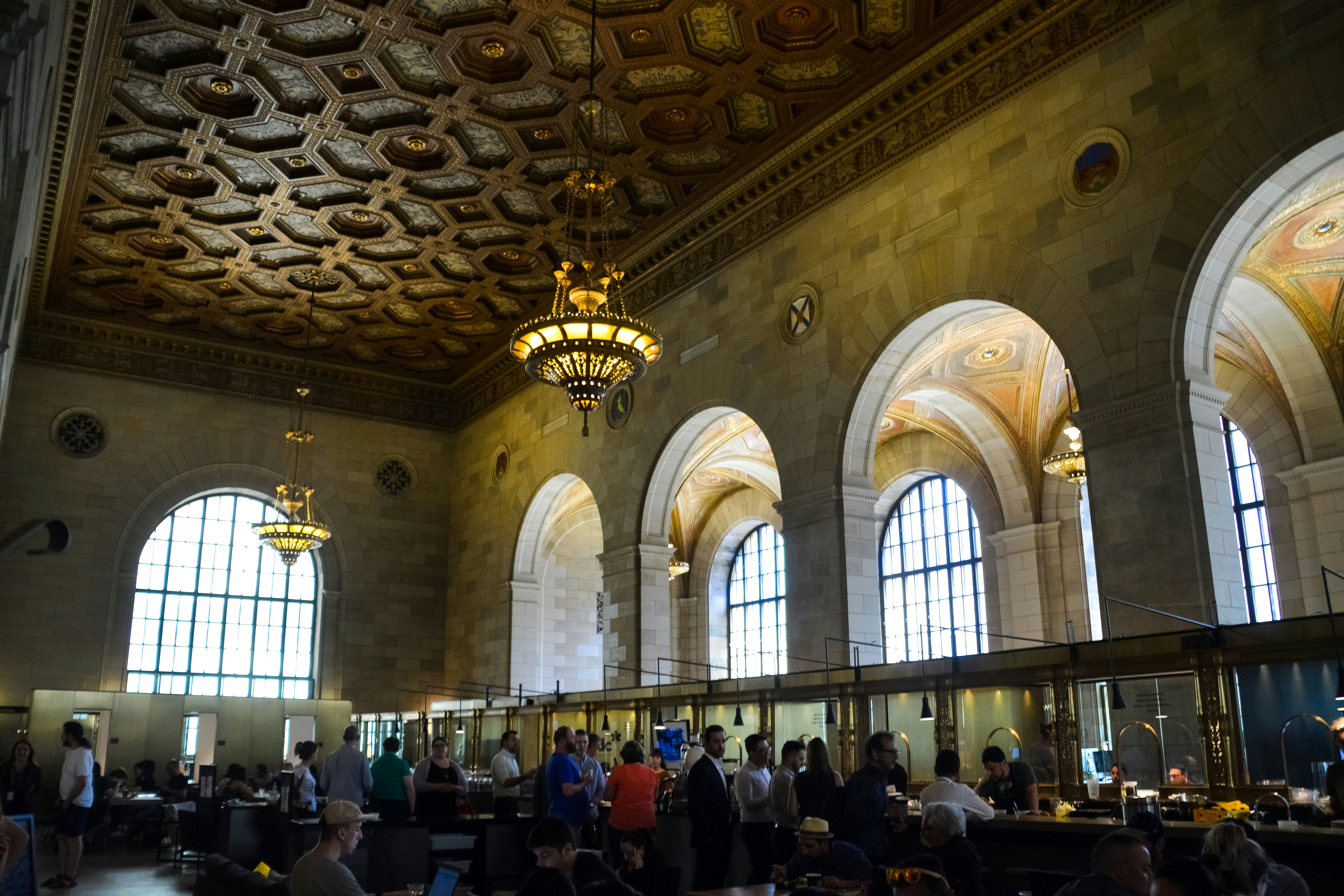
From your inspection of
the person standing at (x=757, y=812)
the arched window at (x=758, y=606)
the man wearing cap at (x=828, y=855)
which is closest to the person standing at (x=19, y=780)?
the person standing at (x=757, y=812)

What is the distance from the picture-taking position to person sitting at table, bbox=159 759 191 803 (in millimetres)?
14180

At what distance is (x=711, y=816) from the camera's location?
765 centimetres

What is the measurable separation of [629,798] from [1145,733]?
13.0 ft

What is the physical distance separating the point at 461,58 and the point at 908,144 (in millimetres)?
4963

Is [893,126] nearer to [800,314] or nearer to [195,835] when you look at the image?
[800,314]

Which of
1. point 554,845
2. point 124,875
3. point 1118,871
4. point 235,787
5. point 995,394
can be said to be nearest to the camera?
point 1118,871

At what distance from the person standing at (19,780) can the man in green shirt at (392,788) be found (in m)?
3.62

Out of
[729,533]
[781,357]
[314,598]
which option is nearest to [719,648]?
[729,533]

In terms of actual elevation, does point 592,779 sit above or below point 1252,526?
below

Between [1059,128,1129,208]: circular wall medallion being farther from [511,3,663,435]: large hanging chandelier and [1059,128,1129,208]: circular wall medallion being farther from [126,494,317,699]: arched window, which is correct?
[126,494,317,699]: arched window

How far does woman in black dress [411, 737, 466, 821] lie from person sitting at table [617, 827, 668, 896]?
4093 millimetres

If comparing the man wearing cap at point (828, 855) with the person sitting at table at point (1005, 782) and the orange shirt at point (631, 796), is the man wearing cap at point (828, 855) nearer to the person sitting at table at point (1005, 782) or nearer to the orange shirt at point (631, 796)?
the person sitting at table at point (1005, 782)

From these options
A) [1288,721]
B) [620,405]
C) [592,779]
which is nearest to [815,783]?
[592,779]

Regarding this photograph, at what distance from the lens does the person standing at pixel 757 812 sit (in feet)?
24.7
